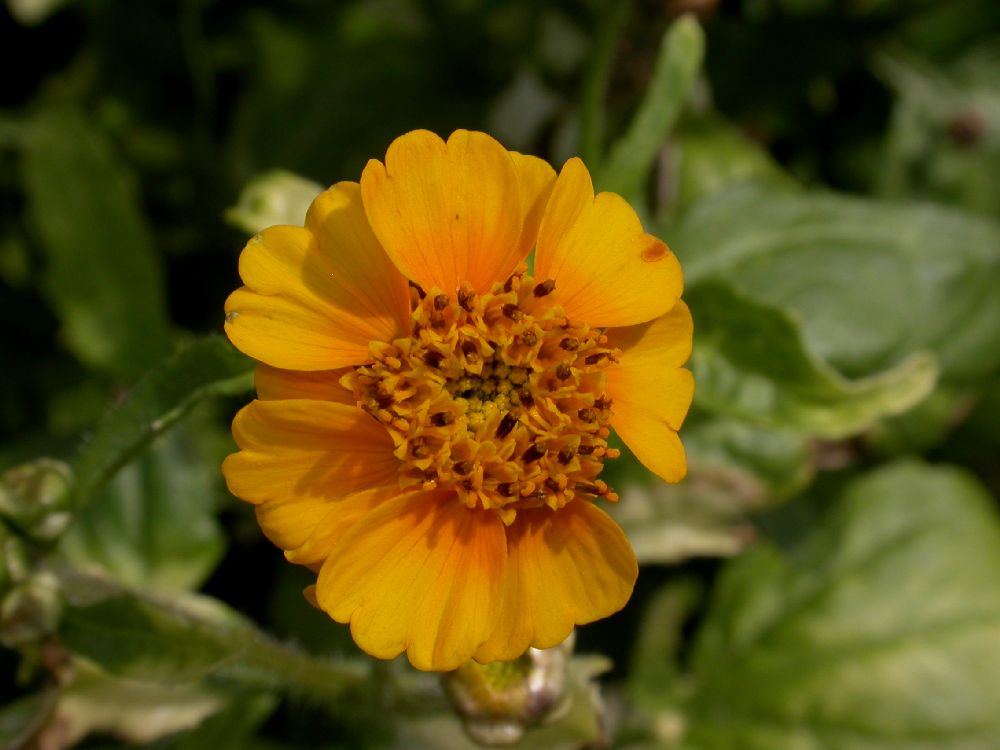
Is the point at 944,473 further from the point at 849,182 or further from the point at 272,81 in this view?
the point at 272,81

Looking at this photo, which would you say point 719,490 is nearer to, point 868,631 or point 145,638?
point 868,631

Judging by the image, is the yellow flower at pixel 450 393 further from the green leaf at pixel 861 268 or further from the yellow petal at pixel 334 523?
the green leaf at pixel 861 268

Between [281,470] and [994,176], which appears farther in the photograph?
[994,176]

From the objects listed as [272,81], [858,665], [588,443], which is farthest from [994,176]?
[588,443]

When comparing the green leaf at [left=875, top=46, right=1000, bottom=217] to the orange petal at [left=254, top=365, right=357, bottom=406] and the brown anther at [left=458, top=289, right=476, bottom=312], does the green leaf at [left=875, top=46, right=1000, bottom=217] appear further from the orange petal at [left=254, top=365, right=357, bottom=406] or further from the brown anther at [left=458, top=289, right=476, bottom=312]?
the orange petal at [left=254, top=365, right=357, bottom=406]

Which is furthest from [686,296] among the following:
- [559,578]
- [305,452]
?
[305,452]

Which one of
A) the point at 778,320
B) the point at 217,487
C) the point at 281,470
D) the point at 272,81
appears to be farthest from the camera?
the point at 272,81
